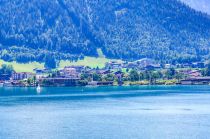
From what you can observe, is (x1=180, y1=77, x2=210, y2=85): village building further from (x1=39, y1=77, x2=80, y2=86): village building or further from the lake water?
the lake water

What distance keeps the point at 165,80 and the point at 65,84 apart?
27.4 meters

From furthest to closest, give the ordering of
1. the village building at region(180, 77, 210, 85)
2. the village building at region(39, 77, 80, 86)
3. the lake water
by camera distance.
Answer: the village building at region(39, 77, 80, 86)
the village building at region(180, 77, 210, 85)
the lake water

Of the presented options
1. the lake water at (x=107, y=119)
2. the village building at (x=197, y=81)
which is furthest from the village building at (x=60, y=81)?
the lake water at (x=107, y=119)

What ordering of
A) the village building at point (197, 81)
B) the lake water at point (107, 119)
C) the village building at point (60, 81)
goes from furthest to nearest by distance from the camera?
the village building at point (60, 81) → the village building at point (197, 81) → the lake water at point (107, 119)

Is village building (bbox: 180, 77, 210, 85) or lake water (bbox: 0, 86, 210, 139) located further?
village building (bbox: 180, 77, 210, 85)

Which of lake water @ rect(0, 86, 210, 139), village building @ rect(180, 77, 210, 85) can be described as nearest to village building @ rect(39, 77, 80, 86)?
village building @ rect(180, 77, 210, 85)

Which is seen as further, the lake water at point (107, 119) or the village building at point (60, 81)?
the village building at point (60, 81)

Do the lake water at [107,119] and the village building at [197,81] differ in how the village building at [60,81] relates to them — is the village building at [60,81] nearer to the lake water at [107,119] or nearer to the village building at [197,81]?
the village building at [197,81]

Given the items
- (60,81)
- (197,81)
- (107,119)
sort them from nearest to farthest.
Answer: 1. (107,119)
2. (197,81)
3. (60,81)

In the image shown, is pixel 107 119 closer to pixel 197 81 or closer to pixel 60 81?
pixel 60 81

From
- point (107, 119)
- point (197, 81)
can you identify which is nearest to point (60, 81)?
point (197, 81)

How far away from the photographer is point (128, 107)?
313ft

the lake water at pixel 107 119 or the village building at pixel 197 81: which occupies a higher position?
the village building at pixel 197 81

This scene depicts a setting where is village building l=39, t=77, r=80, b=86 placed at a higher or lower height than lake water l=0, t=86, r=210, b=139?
higher
